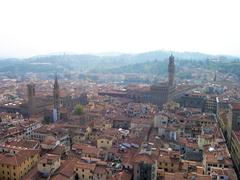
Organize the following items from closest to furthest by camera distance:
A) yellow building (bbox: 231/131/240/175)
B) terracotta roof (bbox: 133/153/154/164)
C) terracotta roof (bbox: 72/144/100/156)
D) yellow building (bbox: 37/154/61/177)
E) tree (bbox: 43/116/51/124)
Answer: terracotta roof (bbox: 133/153/154/164)
yellow building (bbox: 37/154/61/177)
terracotta roof (bbox: 72/144/100/156)
yellow building (bbox: 231/131/240/175)
tree (bbox: 43/116/51/124)

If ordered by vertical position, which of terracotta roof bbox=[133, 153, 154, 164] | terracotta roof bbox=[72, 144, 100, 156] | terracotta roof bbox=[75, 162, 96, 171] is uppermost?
terracotta roof bbox=[133, 153, 154, 164]

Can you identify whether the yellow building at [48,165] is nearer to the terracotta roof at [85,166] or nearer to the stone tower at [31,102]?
the terracotta roof at [85,166]

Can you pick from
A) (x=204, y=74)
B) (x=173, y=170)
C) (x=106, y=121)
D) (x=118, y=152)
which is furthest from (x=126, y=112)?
(x=204, y=74)

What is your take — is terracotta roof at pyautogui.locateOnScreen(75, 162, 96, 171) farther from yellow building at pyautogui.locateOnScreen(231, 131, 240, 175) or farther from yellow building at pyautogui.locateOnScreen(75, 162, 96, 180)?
yellow building at pyautogui.locateOnScreen(231, 131, 240, 175)

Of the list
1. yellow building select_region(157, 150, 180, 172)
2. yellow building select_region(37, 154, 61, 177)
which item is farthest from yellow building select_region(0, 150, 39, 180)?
yellow building select_region(157, 150, 180, 172)

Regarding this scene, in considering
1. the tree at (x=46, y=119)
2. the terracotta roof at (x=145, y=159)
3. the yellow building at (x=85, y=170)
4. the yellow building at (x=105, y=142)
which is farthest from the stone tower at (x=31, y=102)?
the terracotta roof at (x=145, y=159)

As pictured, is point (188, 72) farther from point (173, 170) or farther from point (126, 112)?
point (173, 170)

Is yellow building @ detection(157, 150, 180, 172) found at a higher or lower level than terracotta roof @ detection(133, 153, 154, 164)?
lower

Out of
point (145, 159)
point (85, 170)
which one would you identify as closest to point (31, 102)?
point (85, 170)
